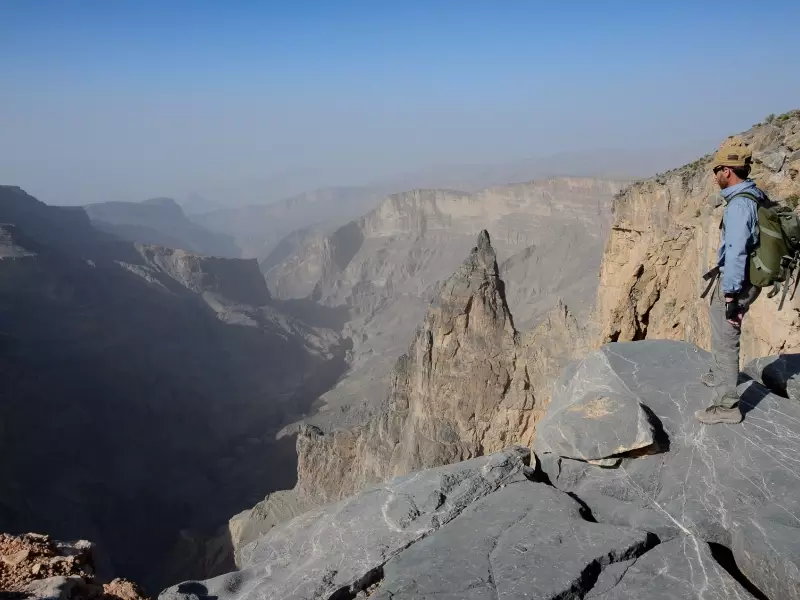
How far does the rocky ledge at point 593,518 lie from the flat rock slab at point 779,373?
2cm

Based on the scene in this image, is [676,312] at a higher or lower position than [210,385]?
higher

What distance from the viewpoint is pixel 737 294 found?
13.3 feet

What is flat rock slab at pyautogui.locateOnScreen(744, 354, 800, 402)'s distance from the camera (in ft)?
15.3

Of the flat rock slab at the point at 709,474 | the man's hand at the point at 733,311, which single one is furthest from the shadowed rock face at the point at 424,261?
the man's hand at the point at 733,311

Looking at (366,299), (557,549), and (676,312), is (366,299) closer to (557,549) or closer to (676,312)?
(676,312)

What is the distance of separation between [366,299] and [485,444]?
182ft

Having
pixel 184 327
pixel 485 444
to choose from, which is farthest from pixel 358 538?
pixel 184 327

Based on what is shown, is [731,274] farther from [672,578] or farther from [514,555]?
[514,555]

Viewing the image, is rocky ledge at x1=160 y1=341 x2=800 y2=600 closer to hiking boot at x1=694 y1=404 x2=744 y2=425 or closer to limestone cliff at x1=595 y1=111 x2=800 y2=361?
hiking boot at x1=694 y1=404 x2=744 y2=425

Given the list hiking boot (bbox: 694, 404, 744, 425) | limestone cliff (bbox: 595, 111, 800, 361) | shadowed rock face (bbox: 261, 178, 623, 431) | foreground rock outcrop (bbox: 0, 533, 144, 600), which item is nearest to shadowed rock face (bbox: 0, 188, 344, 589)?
shadowed rock face (bbox: 261, 178, 623, 431)

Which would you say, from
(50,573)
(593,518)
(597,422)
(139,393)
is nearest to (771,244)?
(597,422)

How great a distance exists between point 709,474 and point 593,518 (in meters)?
0.90

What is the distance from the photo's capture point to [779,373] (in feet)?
15.9

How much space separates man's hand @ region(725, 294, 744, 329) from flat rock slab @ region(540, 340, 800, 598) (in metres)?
0.73
